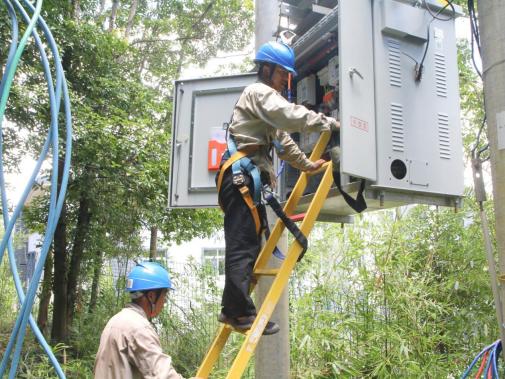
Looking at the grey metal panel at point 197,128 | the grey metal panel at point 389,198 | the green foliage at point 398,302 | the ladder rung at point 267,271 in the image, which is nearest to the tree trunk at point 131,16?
the grey metal panel at point 197,128

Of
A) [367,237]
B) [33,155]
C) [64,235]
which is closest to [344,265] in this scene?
[367,237]

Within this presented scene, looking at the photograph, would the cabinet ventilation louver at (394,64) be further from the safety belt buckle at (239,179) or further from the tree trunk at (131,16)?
the tree trunk at (131,16)

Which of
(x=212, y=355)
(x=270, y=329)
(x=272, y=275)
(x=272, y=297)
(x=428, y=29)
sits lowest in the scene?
(x=212, y=355)

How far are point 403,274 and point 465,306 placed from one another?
0.73 metres

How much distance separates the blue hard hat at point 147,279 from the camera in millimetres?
2811

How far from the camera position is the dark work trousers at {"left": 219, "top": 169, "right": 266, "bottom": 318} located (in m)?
2.66

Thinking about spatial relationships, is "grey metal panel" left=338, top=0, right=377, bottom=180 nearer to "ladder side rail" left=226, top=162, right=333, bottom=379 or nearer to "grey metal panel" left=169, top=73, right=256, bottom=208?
"ladder side rail" left=226, top=162, right=333, bottom=379

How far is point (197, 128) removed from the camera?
470 cm

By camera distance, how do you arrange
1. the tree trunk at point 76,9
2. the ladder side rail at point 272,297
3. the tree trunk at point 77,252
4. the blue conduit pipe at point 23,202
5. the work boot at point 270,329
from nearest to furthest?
the blue conduit pipe at point 23,202 < the ladder side rail at point 272,297 < the work boot at point 270,329 < the tree trunk at point 76,9 < the tree trunk at point 77,252

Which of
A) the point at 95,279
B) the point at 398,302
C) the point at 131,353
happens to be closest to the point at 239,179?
the point at 131,353

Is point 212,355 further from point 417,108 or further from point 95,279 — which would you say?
point 95,279

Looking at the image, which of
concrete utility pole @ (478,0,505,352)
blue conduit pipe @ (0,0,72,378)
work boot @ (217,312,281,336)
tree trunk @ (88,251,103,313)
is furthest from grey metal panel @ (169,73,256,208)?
tree trunk @ (88,251,103,313)

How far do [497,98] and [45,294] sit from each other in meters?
8.51

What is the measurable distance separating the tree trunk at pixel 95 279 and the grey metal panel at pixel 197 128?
480 cm
